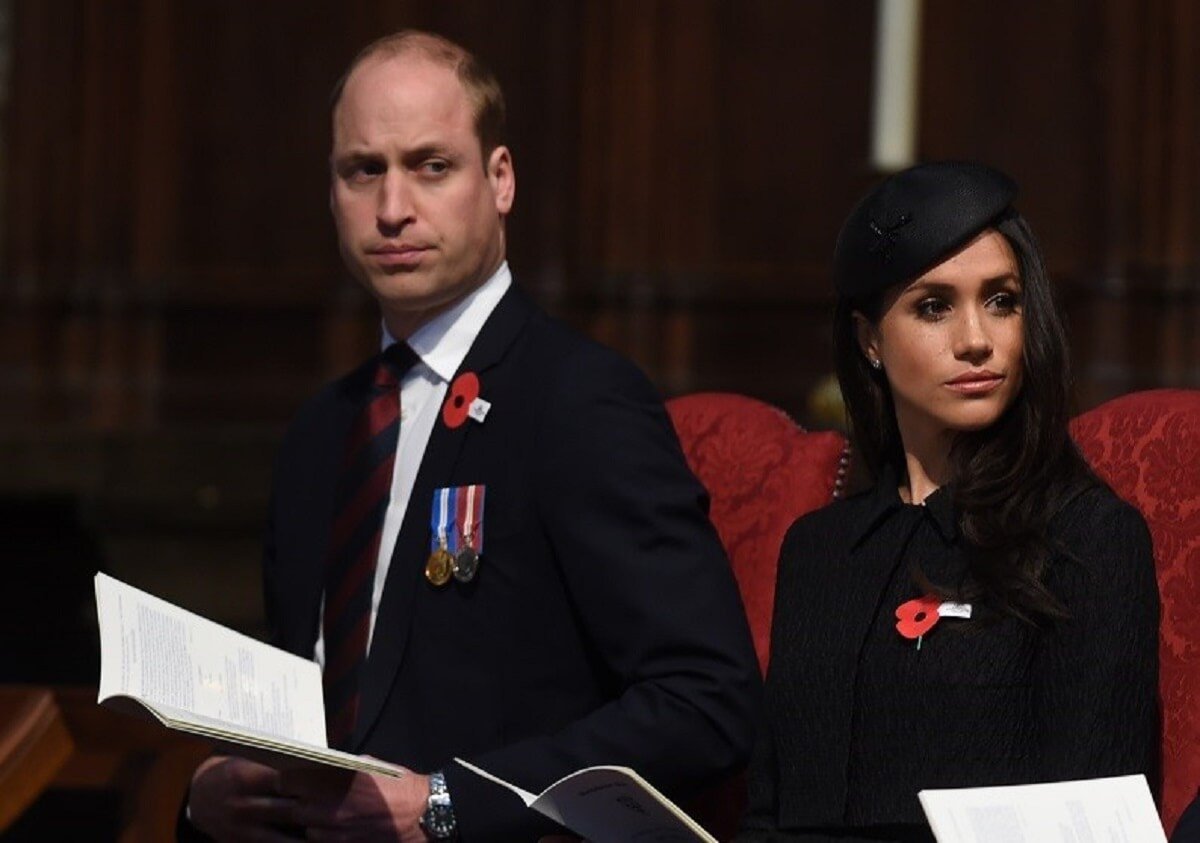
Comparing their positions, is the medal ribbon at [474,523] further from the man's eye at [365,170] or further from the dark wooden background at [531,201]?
the dark wooden background at [531,201]

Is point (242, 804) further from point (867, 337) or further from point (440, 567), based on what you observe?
point (867, 337)

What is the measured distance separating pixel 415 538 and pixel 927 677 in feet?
2.33

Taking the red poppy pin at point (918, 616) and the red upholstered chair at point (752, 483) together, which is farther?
the red upholstered chair at point (752, 483)

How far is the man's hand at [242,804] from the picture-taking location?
9.26ft

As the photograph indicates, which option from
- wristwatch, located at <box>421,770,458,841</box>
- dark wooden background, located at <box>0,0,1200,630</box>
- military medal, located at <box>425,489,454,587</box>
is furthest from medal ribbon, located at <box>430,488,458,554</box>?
dark wooden background, located at <box>0,0,1200,630</box>

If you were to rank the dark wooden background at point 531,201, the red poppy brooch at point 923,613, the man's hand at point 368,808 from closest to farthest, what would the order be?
the red poppy brooch at point 923,613 → the man's hand at point 368,808 → the dark wooden background at point 531,201

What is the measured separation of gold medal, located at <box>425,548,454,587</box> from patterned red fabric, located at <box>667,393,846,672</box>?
1.31 ft

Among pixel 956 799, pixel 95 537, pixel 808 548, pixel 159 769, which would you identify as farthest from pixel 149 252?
pixel 956 799

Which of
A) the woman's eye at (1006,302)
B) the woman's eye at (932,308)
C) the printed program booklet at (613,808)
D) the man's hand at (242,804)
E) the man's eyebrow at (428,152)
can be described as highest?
the man's eyebrow at (428,152)

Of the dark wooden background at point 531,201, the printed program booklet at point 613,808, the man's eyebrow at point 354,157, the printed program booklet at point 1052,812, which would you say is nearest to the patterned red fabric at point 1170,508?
the printed program booklet at point 1052,812

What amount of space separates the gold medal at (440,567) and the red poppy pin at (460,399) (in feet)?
0.59

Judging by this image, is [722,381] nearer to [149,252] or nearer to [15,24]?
[149,252]

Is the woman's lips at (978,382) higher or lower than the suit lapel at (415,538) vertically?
higher

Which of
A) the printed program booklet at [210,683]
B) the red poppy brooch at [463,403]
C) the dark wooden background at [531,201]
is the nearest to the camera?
the printed program booklet at [210,683]
